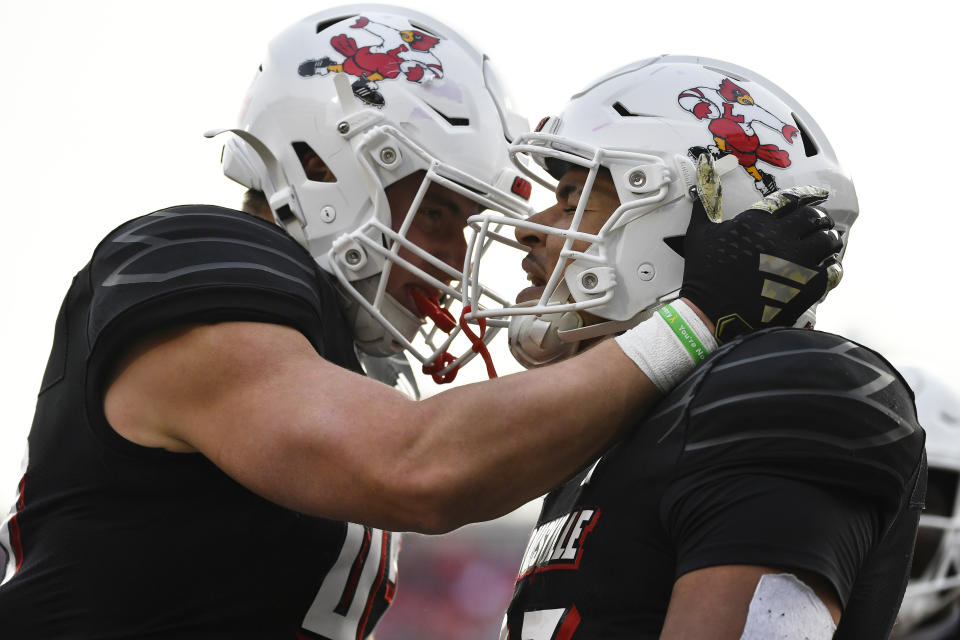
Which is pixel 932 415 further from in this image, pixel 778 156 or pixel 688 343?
pixel 688 343

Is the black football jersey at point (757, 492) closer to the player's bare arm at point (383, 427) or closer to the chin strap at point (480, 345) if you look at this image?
the player's bare arm at point (383, 427)

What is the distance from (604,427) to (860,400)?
0.42 metres

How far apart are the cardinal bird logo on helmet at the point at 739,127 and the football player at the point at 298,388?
0.32 m

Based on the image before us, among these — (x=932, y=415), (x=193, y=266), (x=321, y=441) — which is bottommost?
(x=932, y=415)

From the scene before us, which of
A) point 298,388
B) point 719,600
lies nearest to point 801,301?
point 719,600

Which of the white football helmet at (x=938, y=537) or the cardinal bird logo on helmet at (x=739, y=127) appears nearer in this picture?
the cardinal bird logo on helmet at (x=739, y=127)

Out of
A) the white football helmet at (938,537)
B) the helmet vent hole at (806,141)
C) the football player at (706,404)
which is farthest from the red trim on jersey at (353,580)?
the white football helmet at (938,537)

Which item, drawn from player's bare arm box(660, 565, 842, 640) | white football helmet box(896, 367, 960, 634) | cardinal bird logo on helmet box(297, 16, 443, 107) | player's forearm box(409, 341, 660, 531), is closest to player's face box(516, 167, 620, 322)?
player's forearm box(409, 341, 660, 531)

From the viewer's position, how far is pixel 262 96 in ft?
9.30

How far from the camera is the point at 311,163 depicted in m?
2.79

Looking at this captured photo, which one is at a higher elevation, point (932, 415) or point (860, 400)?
point (860, 400)

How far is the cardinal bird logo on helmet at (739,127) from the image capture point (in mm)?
2195

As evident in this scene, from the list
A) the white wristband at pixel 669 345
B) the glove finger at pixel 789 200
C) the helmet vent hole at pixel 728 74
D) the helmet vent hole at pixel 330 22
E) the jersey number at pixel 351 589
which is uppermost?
the helmet vent hole at pixel 728 74

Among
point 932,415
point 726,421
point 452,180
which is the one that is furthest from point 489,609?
point 726,421
